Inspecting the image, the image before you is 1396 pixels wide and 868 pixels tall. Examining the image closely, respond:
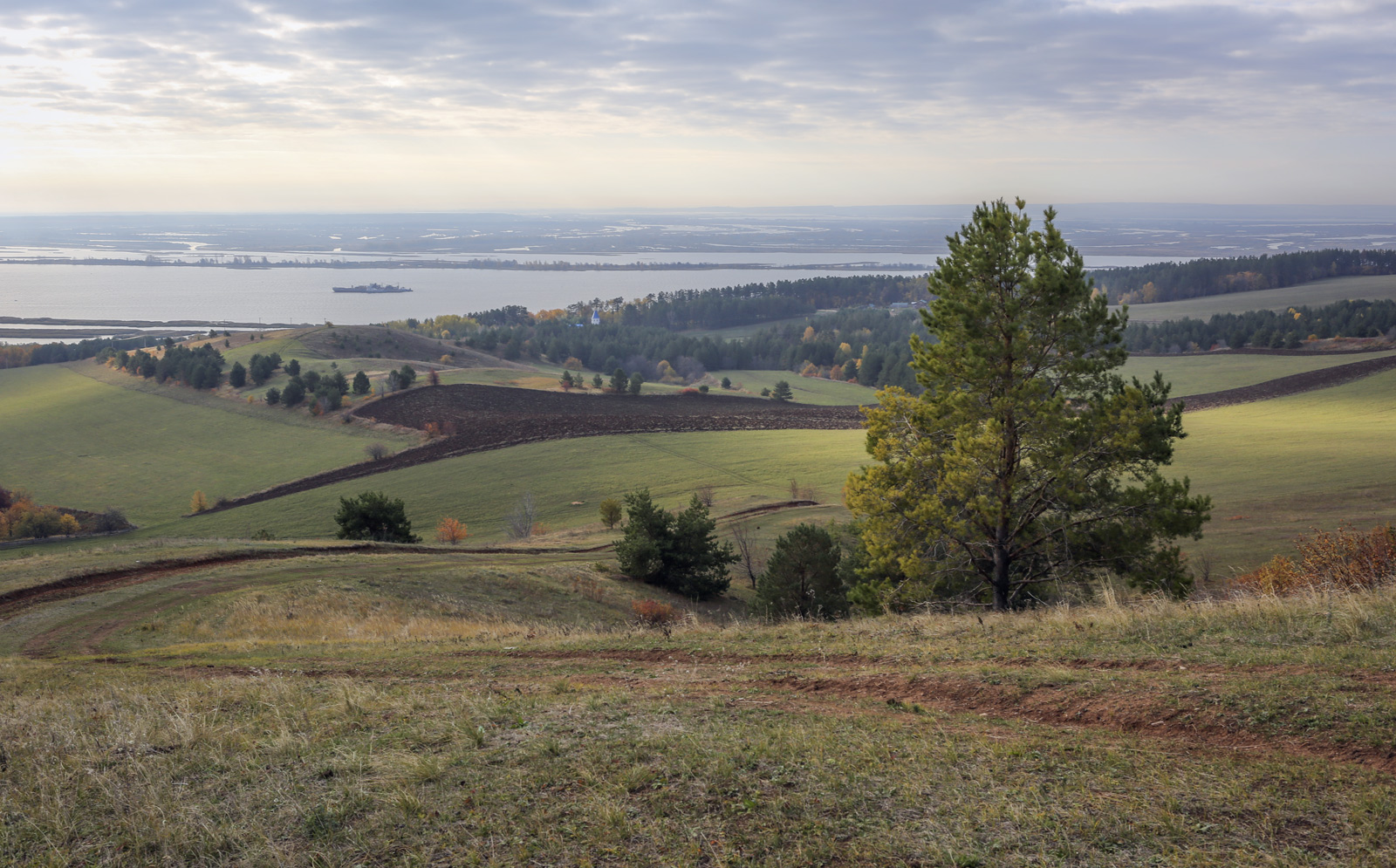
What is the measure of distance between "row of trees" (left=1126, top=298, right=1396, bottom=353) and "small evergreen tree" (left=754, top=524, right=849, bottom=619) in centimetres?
10160

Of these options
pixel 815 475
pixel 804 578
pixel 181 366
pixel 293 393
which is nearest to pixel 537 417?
pixel 293 393

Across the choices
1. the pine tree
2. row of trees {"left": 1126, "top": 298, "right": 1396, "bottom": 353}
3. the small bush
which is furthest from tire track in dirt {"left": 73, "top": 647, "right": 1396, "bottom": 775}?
row of trees {"left": 1126, "top": 298, "right": 1396, "bottom": 353}

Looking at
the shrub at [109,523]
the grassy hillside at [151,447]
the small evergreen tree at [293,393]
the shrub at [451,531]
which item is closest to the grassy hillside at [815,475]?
the shrub at [451,531]

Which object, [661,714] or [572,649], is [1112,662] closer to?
[661,714]

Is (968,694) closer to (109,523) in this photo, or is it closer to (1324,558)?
(1324,558)

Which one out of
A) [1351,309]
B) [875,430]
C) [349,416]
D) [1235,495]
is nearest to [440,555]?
[875,430]

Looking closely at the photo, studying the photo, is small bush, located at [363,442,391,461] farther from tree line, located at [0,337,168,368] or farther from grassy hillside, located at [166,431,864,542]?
tree line, located at [0,337,168,368]

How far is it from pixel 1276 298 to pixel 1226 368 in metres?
83.8

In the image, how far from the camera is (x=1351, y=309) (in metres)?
129

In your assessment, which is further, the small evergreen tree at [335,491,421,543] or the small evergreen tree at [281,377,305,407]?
the small evergreen tree at [281,377,305,407]

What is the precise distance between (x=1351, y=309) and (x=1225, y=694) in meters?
159

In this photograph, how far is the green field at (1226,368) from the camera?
9294 cm

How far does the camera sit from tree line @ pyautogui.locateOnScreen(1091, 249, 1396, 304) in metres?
187

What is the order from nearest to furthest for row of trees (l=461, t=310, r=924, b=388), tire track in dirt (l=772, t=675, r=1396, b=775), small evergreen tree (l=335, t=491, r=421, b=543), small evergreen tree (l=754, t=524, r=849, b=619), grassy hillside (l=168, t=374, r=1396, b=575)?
1. tire track in dirt (l=772, t=675, r=1396, b=775)
2. small evergreen tree (l=754, t=524, r=849, b=619)
3. grassy hillside (l=168, t=374, r=1396, b=575)
4. small evergreen tree (l=335, t=491, r=421, b=543)
5. row of trees (l=461, t=310, r=924, b=388)
